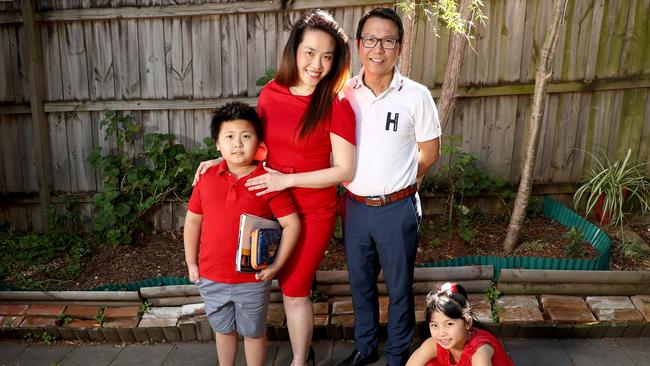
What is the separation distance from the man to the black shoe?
16 cm

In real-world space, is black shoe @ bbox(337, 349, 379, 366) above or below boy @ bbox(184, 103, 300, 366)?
below

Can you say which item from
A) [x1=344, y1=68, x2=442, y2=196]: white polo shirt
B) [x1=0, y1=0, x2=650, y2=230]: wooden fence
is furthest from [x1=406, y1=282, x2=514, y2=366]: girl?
[x1=0, y1=0, x2=650, y2=230]: wooden fence

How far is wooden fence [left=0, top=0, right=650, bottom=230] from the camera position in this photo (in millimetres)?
4238

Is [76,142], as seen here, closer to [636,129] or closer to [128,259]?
[128,259]

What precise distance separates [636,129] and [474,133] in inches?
49.6

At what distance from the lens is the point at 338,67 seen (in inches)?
99.3

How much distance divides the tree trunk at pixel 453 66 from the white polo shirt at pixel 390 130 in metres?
1.18

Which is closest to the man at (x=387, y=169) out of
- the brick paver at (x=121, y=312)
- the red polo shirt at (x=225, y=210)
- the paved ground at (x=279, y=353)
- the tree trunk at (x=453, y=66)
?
the red polo shirt at (x=225, y=210)

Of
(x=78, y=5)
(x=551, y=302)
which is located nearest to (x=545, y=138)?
(x=551, y=302)

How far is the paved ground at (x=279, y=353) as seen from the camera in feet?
10.3

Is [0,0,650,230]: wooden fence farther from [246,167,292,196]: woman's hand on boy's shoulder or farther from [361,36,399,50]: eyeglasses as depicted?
[246,167,292,196]: woman's hand on boy's shoulder

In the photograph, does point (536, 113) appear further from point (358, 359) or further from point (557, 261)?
point (358, 359)

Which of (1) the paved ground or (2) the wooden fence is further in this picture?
(2) the wooden fence

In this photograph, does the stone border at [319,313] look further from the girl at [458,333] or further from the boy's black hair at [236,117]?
the boy's black hair at [236,117]
